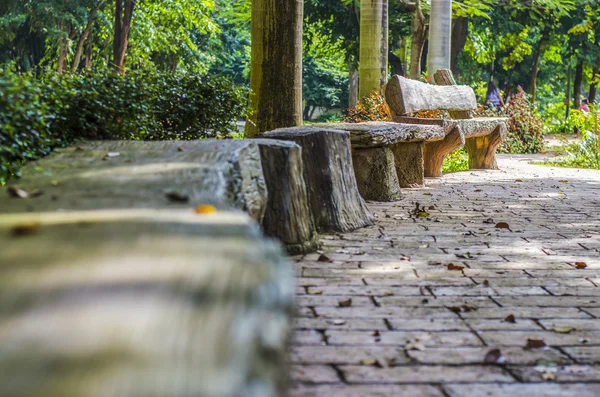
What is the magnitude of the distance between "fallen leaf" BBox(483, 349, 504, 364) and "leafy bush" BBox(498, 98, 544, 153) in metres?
15.7

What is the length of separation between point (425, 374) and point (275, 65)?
19.7 ft

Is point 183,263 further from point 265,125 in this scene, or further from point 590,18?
point 590,18

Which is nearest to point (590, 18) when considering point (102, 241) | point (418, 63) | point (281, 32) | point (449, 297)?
point (418, 63)

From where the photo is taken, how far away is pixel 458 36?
2545 cm

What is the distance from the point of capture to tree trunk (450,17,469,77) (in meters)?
25.1

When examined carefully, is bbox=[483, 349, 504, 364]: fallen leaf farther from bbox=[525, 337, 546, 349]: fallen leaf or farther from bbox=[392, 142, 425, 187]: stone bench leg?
bbox=[392, 142, 425, 187]: stone bench leg

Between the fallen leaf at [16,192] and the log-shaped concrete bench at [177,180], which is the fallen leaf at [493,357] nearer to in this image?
the log-shaped concrete bench at [177,180]

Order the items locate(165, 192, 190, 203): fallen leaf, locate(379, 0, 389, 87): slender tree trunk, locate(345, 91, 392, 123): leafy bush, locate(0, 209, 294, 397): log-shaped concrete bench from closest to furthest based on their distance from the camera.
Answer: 1. locate(0, 209, 294, 397): log-shaped concrete bench
2. locate(165, 192, 190, 203): fallen leaf
3. locate(345, 91, 392, 123): leafy bush
4. locate(379, 0, 389, 87): slender tree trunk

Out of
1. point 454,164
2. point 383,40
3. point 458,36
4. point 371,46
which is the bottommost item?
point 454,164

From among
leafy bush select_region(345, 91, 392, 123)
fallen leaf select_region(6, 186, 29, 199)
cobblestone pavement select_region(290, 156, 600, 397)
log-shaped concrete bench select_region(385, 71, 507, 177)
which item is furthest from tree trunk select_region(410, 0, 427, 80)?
fallen leaf select_region(6, 186, 29, 199)

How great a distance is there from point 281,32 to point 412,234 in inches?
128

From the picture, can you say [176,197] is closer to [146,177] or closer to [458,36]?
[146,177]

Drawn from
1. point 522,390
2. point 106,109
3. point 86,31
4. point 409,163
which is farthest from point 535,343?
point 86,31

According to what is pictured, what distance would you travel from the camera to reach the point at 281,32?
8.53m
